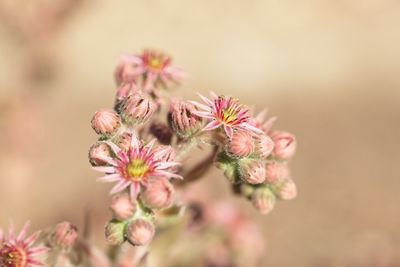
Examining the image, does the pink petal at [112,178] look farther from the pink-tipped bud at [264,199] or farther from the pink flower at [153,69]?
the pink-tipped bud at [264,199]

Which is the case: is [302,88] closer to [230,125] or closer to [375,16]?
[375,16]

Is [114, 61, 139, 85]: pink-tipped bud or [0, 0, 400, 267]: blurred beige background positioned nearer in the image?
[114, 61, 139, 85]: pink-tipped bud

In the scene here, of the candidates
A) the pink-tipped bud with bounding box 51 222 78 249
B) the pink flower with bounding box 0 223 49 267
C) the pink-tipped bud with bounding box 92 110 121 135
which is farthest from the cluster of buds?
the pink flower with bounding box 0 223 49 267

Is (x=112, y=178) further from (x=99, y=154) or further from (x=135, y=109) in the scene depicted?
(x=135, y=109)

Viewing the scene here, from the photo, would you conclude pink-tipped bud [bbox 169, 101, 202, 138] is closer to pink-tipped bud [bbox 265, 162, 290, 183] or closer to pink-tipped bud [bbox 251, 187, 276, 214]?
pink-tipped bud [bbox 265, 162, 290, 183]

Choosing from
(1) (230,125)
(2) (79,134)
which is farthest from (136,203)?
(2) (79,134)

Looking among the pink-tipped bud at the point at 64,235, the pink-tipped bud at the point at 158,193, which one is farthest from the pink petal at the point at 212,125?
the pink-tipped bud at the point at 64,235

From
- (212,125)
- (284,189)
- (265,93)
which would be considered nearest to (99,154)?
(212,125)
